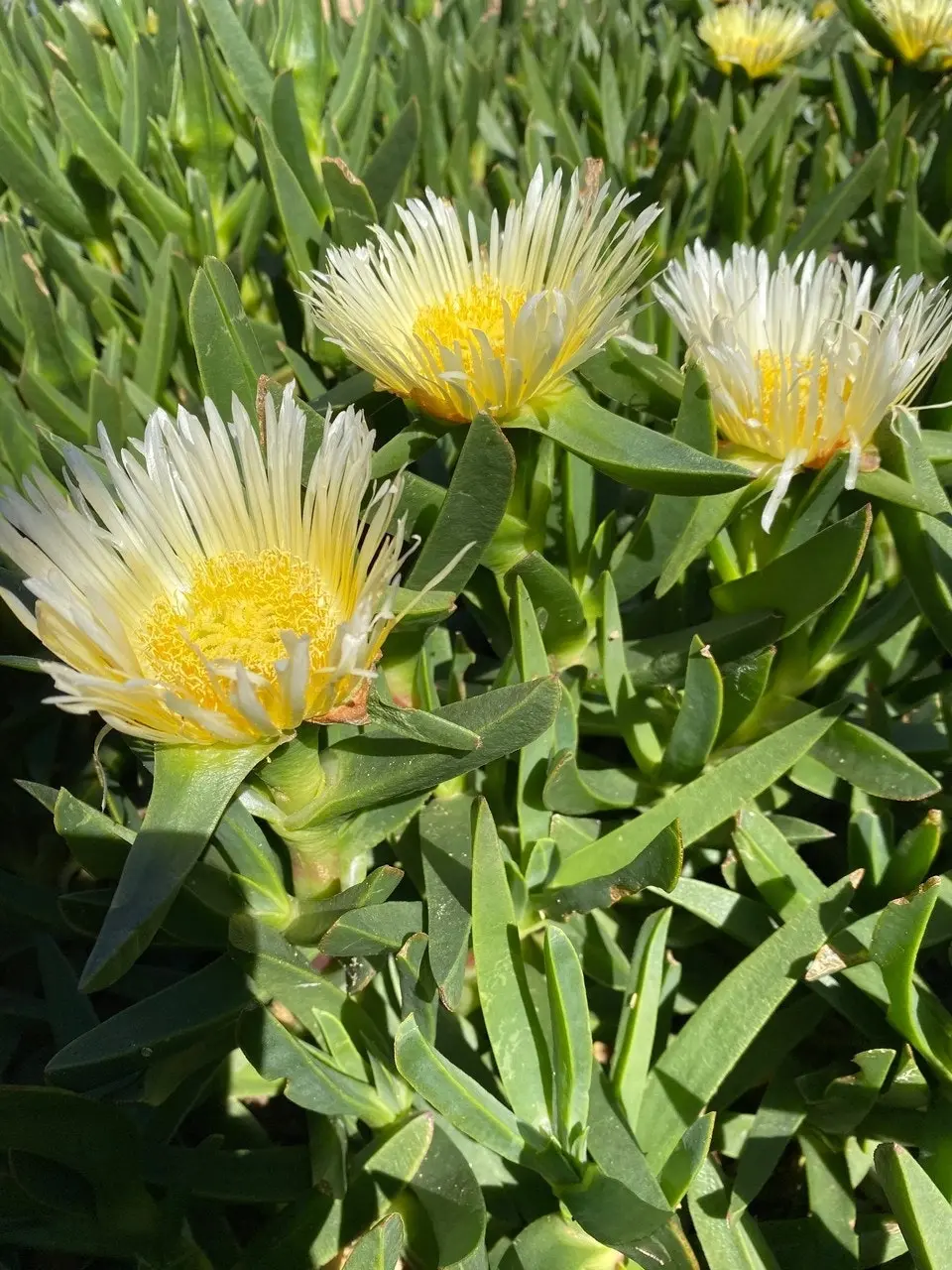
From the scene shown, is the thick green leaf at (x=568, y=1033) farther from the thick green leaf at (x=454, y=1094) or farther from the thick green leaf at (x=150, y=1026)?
the thick green leaf at (x=150, y=1026)

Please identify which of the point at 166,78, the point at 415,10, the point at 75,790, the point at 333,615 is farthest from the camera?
the point at 415,10

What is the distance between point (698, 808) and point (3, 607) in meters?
0.63

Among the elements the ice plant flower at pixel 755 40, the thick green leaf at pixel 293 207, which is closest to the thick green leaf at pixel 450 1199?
the thick green leaf at pixel 293 207

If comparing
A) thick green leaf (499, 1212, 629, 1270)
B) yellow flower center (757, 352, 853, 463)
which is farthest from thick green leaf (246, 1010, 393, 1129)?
yellow flower center (757, 352, 853, 463)

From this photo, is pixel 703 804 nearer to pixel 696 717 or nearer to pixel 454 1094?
pixel 696 717

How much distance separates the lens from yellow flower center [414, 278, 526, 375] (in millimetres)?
646

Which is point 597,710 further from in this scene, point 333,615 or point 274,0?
point 274,0

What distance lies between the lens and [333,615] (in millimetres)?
531

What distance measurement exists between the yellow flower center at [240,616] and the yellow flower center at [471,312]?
0.69ft

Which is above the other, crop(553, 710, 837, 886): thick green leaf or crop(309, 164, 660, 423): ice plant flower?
crop(309, 164, 660, 423): ice plant flower

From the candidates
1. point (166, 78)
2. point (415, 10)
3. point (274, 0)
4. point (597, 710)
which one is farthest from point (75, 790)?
point (415, 10)

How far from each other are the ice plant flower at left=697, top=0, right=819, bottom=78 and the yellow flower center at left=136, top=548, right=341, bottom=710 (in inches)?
50.0

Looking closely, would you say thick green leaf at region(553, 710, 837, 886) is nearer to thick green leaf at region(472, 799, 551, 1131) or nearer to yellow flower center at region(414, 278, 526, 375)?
thick green leaf at region(472, 799, 551, 1131)

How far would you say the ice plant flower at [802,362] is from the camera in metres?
0.57
